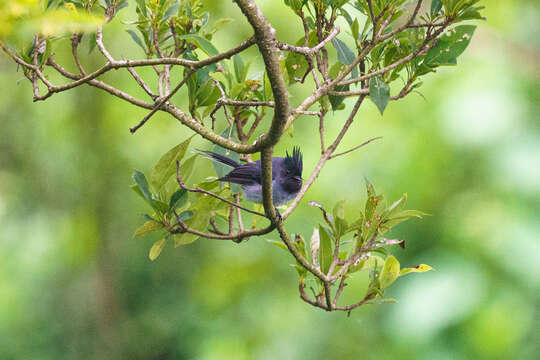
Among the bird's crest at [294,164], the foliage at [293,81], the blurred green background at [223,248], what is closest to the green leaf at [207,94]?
the foliage at [293,81]

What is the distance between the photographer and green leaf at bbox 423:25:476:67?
82 cm

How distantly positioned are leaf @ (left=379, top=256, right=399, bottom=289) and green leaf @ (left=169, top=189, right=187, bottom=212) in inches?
12.2

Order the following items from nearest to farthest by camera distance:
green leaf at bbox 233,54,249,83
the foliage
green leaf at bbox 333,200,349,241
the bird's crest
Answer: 1. the foliage
2. green leaf at bbox 333,200,349,241
3. green leaf at bbox 233,54,249,83
4. the bird's crest

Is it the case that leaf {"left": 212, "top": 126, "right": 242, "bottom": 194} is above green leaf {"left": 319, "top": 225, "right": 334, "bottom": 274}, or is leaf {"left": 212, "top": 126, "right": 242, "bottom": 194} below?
above

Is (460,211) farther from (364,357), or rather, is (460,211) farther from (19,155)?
(19,155)

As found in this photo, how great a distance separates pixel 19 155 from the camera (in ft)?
7.10

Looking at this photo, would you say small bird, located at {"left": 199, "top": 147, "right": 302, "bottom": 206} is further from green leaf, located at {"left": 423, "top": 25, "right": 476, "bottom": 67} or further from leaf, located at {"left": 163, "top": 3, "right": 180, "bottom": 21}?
green leaf, located at {"left": 423, "top": 25, "right": 476, "bottom": 67}

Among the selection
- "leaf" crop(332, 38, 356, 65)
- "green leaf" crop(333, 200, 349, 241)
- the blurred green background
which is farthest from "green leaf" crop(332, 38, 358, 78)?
the blurred green background

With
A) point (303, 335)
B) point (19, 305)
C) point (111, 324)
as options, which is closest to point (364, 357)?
point (303, 335)

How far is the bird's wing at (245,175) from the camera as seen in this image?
954mm

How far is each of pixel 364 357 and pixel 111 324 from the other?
876 mm

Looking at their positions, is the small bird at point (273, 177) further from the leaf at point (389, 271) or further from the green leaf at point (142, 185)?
the leaf at point (389, 271)

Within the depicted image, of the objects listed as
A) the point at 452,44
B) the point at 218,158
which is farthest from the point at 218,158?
the point at 452,44

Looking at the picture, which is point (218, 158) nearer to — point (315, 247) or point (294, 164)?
point (315, 247)
